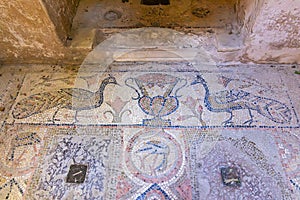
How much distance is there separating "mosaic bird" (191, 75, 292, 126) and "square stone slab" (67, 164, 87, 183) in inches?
26.9

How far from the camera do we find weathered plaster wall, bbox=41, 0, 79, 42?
145 cm

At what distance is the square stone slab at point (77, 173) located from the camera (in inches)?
49.9

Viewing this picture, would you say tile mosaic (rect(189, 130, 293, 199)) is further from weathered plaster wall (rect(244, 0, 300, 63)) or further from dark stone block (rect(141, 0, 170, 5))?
dark stone block (rect(141, 0, 170, 5))

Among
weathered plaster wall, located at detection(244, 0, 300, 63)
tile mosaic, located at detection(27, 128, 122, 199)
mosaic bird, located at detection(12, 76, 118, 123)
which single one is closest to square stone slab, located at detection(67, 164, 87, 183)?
tile mosaic, located at detection(27, 128, 122, 199)

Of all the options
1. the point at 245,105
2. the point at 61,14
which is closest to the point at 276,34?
the point at 245,105

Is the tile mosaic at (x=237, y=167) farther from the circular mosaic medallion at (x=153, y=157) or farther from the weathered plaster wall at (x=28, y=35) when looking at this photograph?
the weathered plaster wall at (x=28, y=35)

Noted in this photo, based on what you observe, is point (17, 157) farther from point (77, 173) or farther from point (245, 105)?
point (245, 105)

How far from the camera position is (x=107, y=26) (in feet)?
5.81

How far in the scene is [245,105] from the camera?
1.50m

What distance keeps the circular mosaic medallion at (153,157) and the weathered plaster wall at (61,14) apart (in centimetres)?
70

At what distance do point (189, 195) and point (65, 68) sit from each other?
3.21ft

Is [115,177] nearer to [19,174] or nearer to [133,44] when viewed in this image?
[19,174]

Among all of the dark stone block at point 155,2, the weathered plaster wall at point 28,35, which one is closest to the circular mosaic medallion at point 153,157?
the weathered plaster wall at point 28,35

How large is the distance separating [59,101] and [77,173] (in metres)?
0.42
